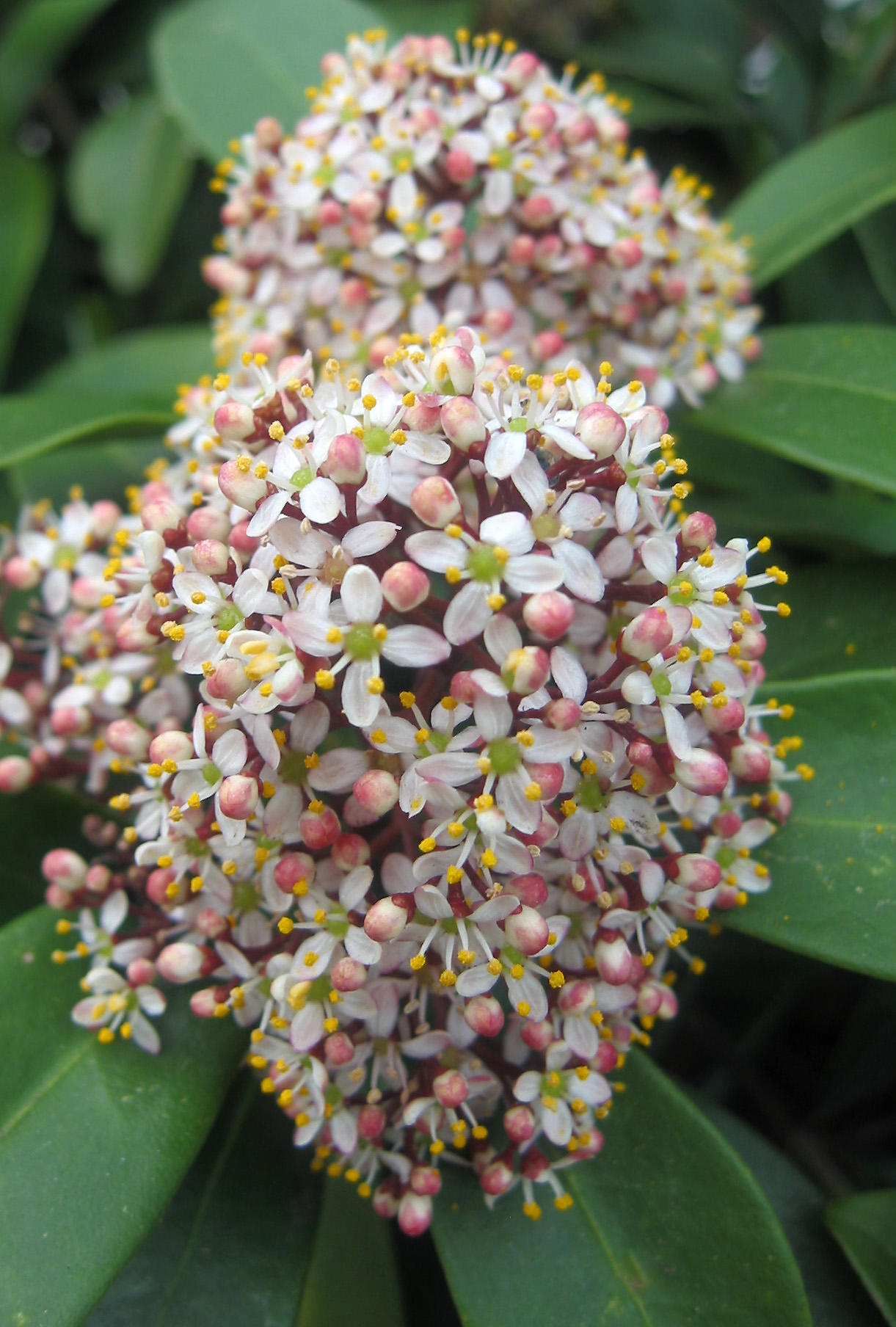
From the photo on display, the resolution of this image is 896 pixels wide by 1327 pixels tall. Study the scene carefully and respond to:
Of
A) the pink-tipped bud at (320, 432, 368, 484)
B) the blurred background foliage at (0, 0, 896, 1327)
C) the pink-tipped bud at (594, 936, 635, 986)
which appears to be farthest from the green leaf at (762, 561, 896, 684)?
the pink-tipped bud at (320, 432, 368, 484)

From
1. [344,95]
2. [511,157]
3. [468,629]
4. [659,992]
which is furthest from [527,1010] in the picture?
[344,95]

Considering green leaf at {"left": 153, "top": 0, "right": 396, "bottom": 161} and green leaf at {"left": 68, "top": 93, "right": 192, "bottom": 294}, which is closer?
green leaf at {"left": 153, "top": 0, "right": 396, "bottom": 161}

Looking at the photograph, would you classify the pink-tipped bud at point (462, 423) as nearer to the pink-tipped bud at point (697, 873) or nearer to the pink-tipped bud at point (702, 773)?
the pink-tipped bud at point (702, 773)

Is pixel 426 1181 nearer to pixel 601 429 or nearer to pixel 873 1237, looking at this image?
pixel 873 1237

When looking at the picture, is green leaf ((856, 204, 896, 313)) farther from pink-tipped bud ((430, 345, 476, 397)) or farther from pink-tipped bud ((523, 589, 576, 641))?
pink-tipped bud ((523, 589, 576, 641))

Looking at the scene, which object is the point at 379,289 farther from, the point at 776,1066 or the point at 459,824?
the point at 776,1066

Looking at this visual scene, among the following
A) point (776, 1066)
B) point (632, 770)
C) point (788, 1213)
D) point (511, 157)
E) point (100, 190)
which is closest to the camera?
point (632, 770)
